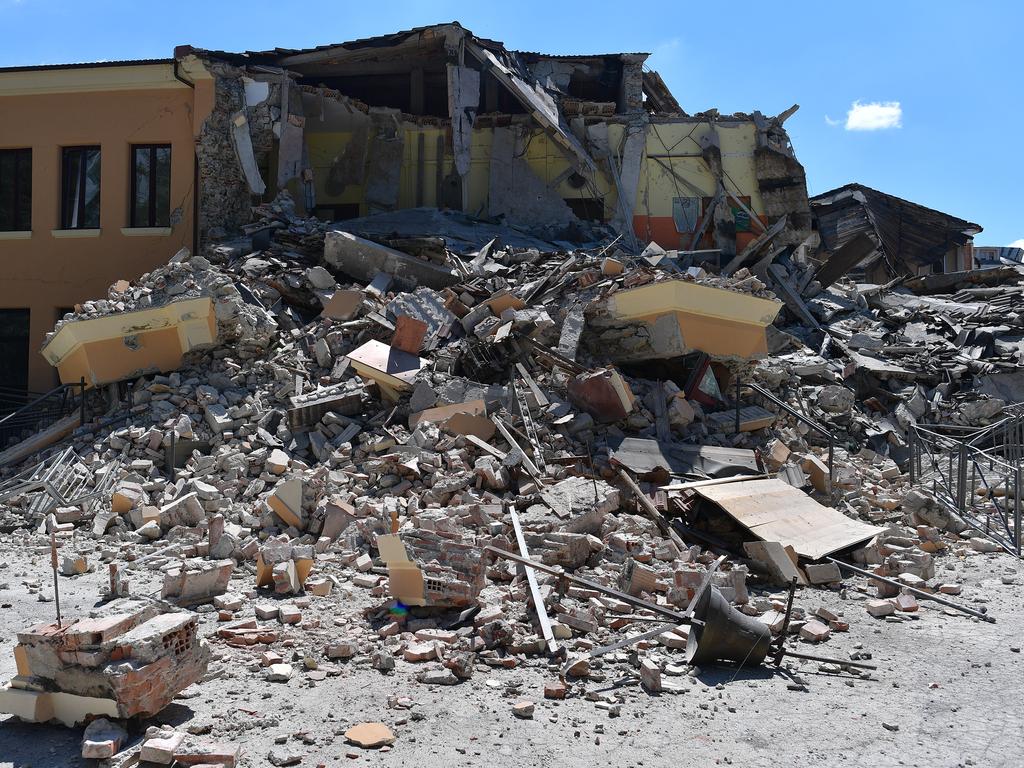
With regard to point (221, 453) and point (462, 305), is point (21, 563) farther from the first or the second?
point (462, 305)

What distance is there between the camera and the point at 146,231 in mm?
16547

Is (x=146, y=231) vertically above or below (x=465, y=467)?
above

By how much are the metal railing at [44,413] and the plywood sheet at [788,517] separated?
838cm

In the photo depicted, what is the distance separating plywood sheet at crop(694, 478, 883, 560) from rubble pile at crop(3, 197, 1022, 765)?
15cm

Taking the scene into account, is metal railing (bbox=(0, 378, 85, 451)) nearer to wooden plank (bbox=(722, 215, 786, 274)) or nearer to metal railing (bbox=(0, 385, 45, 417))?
metal railing (bbox=(0, 385, 45, 417))

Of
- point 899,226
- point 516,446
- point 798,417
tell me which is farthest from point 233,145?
point 899,226

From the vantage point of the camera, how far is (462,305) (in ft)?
37.9

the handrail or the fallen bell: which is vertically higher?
the handrail

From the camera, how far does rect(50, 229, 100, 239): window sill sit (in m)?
16.7

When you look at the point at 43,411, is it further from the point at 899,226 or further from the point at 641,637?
the point at 899,226

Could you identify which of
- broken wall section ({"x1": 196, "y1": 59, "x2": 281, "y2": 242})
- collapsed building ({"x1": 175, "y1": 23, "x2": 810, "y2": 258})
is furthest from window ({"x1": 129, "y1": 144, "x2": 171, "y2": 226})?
collapsed building ({"x1": 175, "y1": 23, "x2": 810, "y2": 258})

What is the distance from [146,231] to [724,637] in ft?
48.0

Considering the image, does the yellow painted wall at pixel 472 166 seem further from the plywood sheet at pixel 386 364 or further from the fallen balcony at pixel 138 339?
the plywood sheet at pixel 386 364

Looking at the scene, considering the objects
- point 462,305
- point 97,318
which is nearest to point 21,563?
point 97,318
